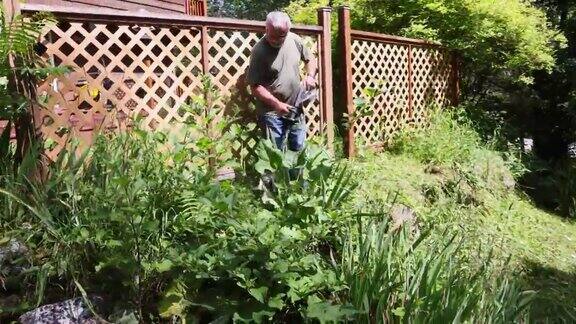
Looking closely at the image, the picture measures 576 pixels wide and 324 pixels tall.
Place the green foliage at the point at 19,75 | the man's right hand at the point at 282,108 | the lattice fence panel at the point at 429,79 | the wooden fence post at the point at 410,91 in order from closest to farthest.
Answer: the green foliage at the point at 19,75 < the man's right hand at the point at 282,108 < the wooden fence post at the point at 410,91 < the lattice fence panel at the point at 429,79

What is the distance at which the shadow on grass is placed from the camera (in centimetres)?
397

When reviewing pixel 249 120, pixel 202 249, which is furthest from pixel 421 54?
pixel 202 249

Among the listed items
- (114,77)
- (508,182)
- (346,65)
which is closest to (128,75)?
(114,77)

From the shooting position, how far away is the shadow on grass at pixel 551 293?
397 centimetres

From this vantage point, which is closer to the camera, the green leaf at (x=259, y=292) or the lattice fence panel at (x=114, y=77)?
the green leaf at (x=259, y=292)

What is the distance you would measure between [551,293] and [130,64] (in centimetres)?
372

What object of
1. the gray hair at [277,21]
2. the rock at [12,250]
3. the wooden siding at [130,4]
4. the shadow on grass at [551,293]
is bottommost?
the shadow on grass at [551,293]

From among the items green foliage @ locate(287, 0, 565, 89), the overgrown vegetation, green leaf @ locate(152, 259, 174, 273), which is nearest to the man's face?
the overgrown vegetation

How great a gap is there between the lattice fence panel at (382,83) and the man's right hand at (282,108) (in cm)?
212

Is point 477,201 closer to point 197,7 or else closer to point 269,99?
point 269,99

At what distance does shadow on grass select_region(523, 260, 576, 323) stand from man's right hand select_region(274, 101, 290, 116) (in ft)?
7.44

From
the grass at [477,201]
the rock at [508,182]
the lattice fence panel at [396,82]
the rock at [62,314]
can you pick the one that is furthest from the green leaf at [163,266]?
the rock at [508,182]

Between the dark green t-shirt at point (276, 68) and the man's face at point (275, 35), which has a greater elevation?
the man's face at point (275, 35)

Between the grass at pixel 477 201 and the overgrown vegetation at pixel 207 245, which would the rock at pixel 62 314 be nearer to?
the overgrown vegetation at pixel 207 245
